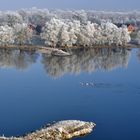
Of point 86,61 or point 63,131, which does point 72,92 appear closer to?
point 63,131

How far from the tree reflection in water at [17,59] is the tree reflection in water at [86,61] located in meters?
1.12

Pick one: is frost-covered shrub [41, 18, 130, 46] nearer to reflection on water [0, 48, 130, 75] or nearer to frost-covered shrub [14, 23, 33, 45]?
frost-covered shrub [14, 23, 33, 45]

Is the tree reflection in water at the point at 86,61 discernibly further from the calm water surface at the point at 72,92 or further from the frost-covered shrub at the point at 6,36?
the frost-covered shrub at the point at 6,36

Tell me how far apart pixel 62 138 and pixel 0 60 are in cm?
1863

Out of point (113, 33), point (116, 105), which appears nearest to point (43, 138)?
point (116, 105)

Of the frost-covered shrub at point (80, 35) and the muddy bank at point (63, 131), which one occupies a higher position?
the frost-covered shrub at point (80, 35)

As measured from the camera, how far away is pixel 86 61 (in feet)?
109

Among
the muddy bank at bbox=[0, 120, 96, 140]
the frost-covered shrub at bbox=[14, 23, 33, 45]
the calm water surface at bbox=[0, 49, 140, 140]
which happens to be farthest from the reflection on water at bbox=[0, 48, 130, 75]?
the muddy bank at bbox=[0, 120, 96, 140]

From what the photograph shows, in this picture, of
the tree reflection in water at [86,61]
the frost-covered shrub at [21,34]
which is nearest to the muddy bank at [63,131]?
the tree reflection in water at [86,61]

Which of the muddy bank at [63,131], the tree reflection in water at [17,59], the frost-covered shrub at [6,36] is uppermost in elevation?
the frost-covered shrub at [6,36]

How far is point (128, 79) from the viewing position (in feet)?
89.1

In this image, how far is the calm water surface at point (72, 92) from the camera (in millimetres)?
17562

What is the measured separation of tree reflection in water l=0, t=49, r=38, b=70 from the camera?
31.3 meters

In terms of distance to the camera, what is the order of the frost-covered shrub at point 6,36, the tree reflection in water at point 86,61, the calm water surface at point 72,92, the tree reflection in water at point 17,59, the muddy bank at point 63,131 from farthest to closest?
the frost-covered shrub at point 6,36, the tree reflection in water at point 17,59, the tree reflection in water at point 86,61, the calm water surface at point 72,92, the muddy bank at point 63,131
